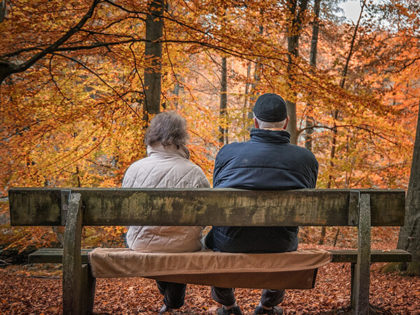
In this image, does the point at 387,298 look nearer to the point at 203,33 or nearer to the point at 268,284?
the point at 268,284

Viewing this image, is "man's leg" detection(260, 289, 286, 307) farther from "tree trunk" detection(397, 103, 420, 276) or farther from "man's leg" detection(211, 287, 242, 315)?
"tree trunk" detection(397, 103, 420, 276)

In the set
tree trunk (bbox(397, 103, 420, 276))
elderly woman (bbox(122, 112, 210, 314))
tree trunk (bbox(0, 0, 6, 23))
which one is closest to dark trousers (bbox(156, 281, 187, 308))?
elderly woman (bbox(122, 112, 210, 314))

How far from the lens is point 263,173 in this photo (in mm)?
2586

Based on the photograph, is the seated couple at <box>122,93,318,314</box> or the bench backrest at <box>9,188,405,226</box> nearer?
the bench backrest at <box>9,188,405,226</box>

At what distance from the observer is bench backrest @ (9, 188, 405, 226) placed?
2.45 meters

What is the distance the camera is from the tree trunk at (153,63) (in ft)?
20.8

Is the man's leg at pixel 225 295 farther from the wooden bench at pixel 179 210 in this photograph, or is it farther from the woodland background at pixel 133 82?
the woodland background at pixel 133 82

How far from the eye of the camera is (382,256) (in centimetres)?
299

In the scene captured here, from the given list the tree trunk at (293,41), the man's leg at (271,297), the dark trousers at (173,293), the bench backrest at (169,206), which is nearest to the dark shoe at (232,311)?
the man's leg at (271,297)

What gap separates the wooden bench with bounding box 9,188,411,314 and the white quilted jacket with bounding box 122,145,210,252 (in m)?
0.42

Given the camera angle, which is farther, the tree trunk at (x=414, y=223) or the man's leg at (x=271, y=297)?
the tree trunk at (x=414, y=223)

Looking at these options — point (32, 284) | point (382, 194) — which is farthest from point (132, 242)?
point (32, 284)

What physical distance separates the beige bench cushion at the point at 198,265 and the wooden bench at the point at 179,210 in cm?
24

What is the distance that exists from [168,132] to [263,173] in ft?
2.96
